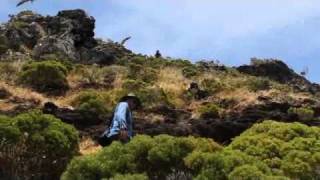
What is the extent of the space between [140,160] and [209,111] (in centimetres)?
1214

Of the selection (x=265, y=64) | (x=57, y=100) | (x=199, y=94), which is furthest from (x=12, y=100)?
(x=265, y=64)

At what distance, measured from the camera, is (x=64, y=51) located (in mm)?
35094

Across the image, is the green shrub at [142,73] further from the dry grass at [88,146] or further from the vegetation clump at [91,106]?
the dry grass at [88,146]

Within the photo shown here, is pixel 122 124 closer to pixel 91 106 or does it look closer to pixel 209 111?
pixel 91 106

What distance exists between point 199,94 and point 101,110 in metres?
6.63

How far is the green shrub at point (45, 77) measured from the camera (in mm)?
26875

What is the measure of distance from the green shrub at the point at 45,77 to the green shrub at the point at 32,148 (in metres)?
13.2

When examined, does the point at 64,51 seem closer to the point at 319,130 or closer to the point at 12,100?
the point at 12,100

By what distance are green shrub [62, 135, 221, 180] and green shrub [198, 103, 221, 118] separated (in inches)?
452

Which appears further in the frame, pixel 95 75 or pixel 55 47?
pixel 55 47

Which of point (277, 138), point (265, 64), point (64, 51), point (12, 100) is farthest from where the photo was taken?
point (265, 64)

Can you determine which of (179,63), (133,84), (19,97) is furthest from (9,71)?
(179,63)

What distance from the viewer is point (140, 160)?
11.2 meters

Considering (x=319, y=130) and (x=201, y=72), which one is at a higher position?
(x=201, y=72)
